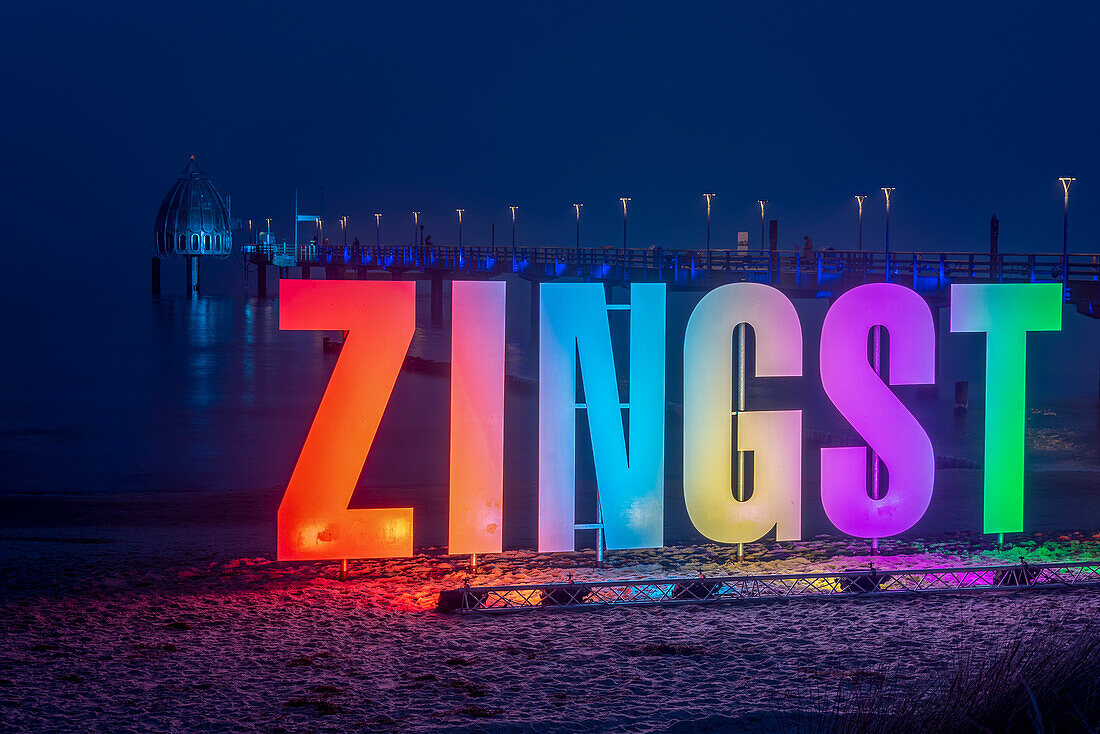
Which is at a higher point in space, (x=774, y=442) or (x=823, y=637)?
(x=774, y=442)

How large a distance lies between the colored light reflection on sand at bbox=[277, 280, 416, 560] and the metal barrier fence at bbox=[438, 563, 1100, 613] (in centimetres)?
98

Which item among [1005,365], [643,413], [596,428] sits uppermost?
[1005,365]

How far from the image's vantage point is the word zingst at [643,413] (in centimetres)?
1020

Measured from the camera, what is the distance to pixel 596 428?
1065 cm

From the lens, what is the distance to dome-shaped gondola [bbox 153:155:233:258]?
114 m

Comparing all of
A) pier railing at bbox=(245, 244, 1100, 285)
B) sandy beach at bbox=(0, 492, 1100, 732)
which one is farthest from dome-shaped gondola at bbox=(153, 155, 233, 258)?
sandy beach at bbox=(0, 492, 1100, 732)

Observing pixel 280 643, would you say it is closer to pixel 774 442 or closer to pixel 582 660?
pixel 582 660

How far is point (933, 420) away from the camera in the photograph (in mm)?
28234

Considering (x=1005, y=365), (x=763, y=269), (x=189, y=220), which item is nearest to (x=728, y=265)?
(x=763, y=269)

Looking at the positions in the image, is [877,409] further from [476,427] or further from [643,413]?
[476,427]

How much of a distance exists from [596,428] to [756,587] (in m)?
2.07

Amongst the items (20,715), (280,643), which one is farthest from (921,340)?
(20,715)

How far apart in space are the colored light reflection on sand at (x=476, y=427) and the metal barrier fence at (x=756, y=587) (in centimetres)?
60

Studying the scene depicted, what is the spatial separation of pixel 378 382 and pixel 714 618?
3.64 metres
